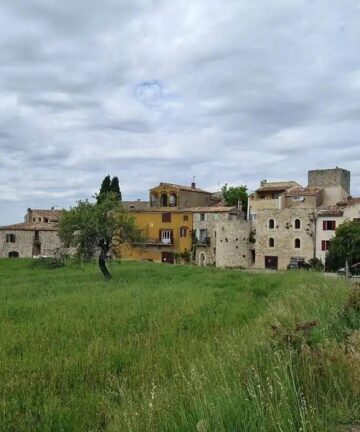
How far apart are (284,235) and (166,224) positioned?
60.4ft

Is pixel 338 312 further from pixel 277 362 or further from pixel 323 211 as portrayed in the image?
pixel 323 211

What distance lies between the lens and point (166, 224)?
7262 cm

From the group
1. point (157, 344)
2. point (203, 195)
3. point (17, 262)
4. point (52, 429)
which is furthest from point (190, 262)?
point (52, 429)

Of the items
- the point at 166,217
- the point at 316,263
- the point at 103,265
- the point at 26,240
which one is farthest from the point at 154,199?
the point at 103,265

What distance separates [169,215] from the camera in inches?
2852

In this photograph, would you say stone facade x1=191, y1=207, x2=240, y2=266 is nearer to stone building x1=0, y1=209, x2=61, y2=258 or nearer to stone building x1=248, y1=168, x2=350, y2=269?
stone building x1=248, y1=168, x2=350, y2=269

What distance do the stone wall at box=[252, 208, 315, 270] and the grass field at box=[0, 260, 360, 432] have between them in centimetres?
4592

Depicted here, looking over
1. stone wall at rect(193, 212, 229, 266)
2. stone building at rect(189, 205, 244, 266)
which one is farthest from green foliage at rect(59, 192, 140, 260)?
stone wall at rect(193, 212, 229, 266)

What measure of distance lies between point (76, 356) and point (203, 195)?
7269 cm

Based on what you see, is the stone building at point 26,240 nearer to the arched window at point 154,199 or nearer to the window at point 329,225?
the arched window at point 154,199

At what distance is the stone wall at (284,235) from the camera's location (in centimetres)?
5994

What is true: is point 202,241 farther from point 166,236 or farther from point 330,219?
point 330,219

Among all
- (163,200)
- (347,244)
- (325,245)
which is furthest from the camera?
(163,200)

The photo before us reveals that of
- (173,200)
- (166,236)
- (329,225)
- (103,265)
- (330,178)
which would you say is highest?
(330,178)
